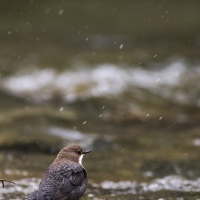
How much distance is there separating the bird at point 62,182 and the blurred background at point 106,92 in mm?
897

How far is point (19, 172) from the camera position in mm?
8891

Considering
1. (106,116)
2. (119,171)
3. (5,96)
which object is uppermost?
(5,96)

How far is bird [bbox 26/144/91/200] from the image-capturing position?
657cm

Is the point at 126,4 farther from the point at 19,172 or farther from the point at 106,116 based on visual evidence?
the point at 19,172

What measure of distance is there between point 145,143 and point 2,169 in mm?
2563

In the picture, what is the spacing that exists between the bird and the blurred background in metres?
0.90

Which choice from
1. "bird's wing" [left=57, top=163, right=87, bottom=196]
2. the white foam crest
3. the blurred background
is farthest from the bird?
the white foam crest

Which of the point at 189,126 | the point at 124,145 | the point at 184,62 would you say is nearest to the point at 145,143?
the point at 124,145

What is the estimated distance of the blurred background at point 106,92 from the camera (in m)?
9.05

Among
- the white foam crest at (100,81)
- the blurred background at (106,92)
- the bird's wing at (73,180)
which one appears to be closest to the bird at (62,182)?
the bird's wing at (73,180)

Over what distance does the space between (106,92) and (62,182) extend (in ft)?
21.3

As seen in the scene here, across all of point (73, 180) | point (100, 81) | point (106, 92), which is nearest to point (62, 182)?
point (73, 180)

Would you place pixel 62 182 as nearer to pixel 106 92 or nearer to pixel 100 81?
pixel 106 92

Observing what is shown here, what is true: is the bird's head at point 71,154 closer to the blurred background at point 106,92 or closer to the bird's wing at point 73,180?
the bird's wing at point 73,180
